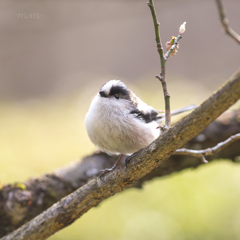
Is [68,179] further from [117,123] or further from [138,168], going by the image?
[138,168]

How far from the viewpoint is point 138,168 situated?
1.54m

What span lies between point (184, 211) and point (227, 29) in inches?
72.0

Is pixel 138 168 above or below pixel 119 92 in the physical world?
below

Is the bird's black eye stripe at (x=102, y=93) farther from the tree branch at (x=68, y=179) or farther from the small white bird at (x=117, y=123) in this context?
Answer: the tree branch at (x=68, y=179)

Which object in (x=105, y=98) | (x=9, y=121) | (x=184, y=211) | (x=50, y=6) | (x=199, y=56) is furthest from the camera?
(x=199, y=56)

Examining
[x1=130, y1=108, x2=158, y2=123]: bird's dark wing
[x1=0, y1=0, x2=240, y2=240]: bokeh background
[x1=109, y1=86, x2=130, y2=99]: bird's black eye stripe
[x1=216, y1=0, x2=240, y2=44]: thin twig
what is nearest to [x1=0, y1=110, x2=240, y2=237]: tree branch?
[x1=0, y1=0, x2=240, y2=240]: bokeh background

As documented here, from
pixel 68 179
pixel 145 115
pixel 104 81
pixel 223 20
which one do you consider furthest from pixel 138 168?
pixel 104 81

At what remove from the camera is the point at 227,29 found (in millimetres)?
1035

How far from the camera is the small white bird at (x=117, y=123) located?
1854 mm

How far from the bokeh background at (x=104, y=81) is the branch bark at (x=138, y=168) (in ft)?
2.43

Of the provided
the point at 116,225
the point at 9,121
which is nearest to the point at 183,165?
the point at 116,225

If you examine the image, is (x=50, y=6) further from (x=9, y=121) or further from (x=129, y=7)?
(x=9, y=121)

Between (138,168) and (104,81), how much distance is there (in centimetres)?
368

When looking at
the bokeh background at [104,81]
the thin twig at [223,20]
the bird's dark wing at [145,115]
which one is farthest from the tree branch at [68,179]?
the thin twig at [223,20]
